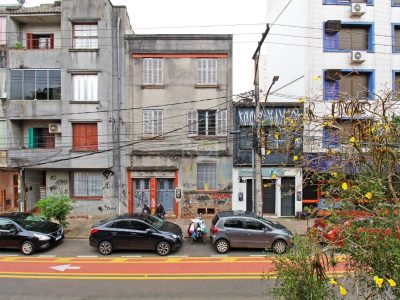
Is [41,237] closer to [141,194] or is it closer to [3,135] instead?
[141,194]

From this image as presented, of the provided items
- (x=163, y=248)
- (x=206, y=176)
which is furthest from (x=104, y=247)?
(x=206, y=176)

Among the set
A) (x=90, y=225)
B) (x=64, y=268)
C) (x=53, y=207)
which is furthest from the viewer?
(x=90, y=225)

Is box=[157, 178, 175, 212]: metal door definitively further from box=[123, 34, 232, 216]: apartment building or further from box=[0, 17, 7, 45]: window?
box=[0, 17, 7, 45]: window

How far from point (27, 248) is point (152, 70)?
12.0m

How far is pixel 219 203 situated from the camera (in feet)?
66.5

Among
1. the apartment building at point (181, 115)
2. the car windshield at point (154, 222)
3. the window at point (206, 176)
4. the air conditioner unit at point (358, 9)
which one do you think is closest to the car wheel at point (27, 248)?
the car windshield at point (154, 222)

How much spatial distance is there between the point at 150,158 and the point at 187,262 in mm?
9266

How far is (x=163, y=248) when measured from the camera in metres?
13.0

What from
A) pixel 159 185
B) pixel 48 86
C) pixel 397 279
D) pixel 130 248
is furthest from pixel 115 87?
pixel 397 279

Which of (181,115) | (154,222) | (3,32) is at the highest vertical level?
(3,32)

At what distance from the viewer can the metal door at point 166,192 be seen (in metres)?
20.4

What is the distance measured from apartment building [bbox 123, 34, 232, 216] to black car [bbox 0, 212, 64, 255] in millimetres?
6963

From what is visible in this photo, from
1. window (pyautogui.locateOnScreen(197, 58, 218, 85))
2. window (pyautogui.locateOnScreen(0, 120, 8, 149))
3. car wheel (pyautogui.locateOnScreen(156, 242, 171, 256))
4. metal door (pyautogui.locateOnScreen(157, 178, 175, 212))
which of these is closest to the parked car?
car wheel (pyautogui.locateOnScreen(156, 242, 171, 256))

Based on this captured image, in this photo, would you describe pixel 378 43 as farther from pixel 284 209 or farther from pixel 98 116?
pixel 98 116
